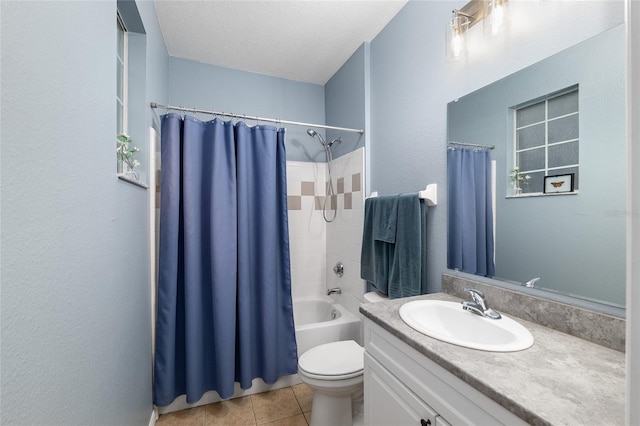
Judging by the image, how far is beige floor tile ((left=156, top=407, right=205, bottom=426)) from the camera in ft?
5.20

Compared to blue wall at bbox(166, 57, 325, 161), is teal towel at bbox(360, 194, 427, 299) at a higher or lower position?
lower

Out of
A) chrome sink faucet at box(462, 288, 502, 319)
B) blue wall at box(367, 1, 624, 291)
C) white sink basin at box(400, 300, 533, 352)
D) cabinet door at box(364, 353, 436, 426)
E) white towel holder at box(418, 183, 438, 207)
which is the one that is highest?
blue wall at box(367, 1, 624, 291)

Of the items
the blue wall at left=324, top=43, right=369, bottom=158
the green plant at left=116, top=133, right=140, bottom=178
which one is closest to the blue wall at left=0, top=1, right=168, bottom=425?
the green plant at left=116, top=133, right=140, bottom=178

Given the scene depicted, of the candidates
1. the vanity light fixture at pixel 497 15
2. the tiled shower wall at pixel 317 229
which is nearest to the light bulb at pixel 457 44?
the vanity light fixture at pixel 497 15

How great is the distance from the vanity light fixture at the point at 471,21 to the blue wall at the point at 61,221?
1462 mm

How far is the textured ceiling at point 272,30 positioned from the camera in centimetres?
165

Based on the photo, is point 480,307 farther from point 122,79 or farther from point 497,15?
point 122,79

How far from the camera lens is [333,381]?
135cm

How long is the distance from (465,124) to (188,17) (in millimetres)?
1869

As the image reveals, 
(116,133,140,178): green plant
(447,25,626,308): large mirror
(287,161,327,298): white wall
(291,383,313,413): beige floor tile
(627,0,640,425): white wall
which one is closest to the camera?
(627,0,640,425): white wall

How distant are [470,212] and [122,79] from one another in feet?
6.23

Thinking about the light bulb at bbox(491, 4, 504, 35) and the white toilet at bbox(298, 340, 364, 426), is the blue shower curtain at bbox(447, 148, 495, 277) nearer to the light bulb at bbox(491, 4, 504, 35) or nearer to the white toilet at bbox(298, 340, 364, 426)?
the light bulb at bbox(491, 4, 504, 35)

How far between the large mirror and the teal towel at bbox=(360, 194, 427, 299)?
286 millimetres

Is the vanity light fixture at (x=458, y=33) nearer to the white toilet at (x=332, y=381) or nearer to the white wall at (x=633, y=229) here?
the white wall at (x=633, y=229)
